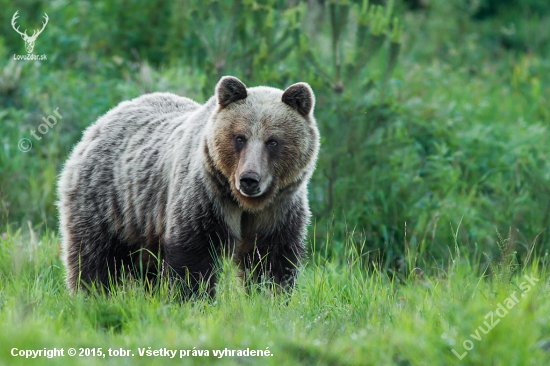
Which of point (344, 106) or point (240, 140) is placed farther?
point (344, 106)

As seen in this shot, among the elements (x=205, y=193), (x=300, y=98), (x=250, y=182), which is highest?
(x=300, y=98)

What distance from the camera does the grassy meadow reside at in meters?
3.32

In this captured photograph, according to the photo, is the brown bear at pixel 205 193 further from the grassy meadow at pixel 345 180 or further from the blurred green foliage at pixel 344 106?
the blurred green foliage at pixel 344 106

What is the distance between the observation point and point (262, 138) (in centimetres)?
479

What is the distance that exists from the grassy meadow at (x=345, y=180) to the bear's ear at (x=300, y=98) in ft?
3.09

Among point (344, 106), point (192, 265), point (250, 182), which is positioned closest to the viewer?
point (250, 182)

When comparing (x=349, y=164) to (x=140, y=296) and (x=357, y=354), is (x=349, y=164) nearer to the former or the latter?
(x=140, y=296)

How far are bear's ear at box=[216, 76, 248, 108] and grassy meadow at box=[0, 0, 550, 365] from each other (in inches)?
43.5

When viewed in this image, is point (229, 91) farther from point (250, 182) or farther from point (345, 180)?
point (345, 180)

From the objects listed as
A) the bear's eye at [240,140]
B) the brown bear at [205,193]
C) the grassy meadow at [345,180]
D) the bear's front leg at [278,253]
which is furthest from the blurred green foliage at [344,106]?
the bear's eye at [240,140]

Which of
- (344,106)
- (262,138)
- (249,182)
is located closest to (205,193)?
(249,182)

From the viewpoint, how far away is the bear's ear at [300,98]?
4.89 meters

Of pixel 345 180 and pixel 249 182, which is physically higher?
pixel 249 182

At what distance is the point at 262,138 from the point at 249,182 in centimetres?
36
